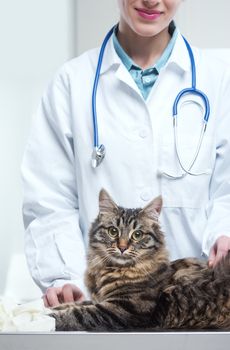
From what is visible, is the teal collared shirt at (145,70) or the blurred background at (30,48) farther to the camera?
the blurred background at (30,48)

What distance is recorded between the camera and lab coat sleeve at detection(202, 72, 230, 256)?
931 millimetres

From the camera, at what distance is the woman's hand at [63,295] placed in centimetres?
75

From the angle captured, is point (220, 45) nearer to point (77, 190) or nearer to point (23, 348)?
point (77, 190)

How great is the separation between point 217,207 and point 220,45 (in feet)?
3.47

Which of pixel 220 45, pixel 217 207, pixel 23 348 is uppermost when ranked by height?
pixel 220 45

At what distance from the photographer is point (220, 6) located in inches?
77.5

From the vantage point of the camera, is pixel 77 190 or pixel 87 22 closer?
pixel 77 190

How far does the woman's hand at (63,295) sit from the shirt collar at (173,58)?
0.46 metres

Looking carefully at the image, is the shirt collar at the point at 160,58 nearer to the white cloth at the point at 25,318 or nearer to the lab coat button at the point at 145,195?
the lab coat button at the point at 145,195

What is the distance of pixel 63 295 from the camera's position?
0.78 metres

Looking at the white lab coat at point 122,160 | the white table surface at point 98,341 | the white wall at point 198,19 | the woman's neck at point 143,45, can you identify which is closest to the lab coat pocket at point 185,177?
the white lab coat at point 122,160

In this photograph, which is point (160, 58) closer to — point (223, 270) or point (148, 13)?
point (148, 13)

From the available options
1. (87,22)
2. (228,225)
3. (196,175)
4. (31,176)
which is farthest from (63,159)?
(87,22)

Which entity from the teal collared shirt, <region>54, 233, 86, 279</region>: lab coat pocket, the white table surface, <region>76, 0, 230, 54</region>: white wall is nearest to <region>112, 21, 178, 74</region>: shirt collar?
the teal collared shirt
